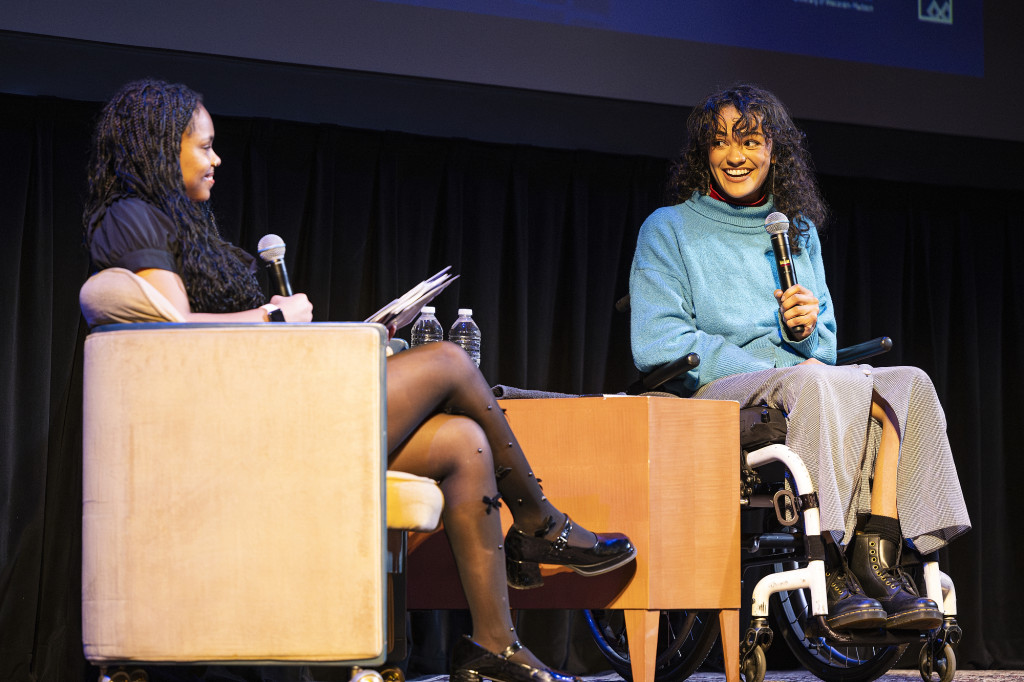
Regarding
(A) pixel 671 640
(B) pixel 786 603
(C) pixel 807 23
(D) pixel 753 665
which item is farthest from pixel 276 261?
(C) pixel 807 23

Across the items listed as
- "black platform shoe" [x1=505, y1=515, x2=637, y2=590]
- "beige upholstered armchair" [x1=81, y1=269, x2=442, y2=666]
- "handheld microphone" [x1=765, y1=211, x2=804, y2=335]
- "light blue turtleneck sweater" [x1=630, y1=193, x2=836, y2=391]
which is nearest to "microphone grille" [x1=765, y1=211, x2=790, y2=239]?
"handheld microphone" [x1=765, y1=211, x2=804, y2=335]

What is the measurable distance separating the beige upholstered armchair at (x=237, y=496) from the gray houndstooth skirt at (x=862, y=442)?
928 millimetres

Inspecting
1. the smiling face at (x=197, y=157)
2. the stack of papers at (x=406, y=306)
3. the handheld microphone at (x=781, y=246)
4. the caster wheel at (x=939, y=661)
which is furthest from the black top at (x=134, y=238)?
the caster wheel at (x=939, y=661)

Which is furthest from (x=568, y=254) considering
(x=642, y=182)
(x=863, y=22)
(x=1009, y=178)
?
(x=1009, y=178)

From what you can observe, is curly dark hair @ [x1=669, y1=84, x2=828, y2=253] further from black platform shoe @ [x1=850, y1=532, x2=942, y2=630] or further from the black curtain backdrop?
the black curtain backdrop

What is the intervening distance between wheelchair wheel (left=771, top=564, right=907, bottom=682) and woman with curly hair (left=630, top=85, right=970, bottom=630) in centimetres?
43

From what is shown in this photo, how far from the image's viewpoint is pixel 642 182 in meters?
4.09

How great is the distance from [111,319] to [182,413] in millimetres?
244

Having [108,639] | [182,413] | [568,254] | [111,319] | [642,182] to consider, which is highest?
[642,182]

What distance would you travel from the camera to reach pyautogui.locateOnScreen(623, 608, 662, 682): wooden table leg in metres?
2.18

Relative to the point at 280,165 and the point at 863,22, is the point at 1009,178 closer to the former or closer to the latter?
the point at 863,22

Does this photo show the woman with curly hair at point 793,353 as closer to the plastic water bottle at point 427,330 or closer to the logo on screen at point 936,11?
the plastic water bottle at point 427,330

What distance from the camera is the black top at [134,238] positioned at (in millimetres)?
1916

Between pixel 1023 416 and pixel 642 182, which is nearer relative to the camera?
pixel 642 182
